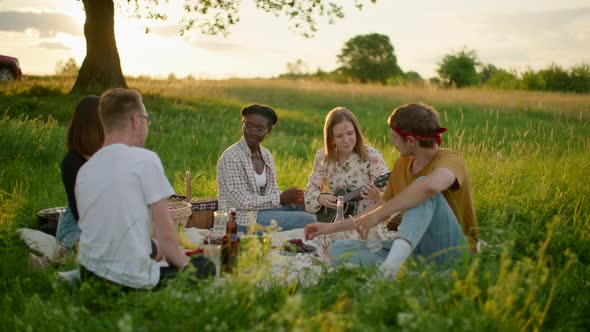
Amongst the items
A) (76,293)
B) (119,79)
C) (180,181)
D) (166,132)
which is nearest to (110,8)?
(119,79)

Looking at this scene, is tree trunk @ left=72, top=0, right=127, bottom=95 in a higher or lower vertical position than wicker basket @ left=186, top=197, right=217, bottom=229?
higher

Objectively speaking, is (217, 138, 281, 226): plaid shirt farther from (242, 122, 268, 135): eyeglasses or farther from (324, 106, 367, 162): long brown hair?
(324, 106, 367, 162): long brown hair

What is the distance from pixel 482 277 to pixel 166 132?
10534 millimetres

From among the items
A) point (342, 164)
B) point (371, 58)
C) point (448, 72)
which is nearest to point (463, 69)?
point (448, 72)

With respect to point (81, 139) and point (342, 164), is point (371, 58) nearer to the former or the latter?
point (342, 164)

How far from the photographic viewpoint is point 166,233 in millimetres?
3527

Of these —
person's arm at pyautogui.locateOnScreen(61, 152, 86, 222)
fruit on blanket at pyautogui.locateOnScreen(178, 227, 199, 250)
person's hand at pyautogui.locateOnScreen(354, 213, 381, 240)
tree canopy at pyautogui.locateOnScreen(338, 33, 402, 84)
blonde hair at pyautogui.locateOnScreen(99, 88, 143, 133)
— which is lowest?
fruit on blanket at pyautogui.locateOnScreen(178, 227, 199, 250)

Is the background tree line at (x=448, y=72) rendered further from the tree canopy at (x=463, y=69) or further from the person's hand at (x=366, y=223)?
the person's hand at (x=366, y=223)

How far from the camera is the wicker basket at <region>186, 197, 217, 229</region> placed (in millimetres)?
6359

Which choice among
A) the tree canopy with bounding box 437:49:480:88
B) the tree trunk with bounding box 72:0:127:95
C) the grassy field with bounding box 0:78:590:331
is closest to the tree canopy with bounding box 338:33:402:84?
the tree canopy with bounding box 437:49:480:88

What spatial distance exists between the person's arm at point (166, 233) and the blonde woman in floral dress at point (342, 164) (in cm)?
222

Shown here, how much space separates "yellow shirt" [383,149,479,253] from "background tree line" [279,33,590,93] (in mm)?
15434

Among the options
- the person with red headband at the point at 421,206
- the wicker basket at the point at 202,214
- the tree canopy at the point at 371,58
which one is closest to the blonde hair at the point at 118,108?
the person with red headband at the point at 421,206

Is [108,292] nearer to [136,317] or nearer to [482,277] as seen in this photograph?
[136,317]
